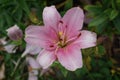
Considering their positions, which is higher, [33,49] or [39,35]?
[39,35]

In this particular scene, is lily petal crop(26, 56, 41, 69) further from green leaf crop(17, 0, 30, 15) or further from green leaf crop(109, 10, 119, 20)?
green leaf crop(109, 10, 119, 20)

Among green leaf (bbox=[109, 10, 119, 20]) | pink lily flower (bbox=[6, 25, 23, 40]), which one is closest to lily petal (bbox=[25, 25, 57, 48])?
pink lily flower (bbox=[6, 25, 23, 40])

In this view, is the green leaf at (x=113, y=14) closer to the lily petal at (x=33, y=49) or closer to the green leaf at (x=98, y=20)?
the green leaf at (x=98, y=20)

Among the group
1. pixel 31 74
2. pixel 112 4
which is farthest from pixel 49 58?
pixel 31 74

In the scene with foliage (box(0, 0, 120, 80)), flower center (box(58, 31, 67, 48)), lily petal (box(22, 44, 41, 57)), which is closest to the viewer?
flower center (box(58, 31, 67, 48))

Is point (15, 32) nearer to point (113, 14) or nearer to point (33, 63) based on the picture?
point (33, 63)

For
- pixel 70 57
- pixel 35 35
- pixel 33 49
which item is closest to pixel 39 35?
pixel 35 35

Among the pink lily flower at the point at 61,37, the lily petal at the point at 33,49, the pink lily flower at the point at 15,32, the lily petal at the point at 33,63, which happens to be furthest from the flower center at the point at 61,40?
the lily petal at the point at 33,63
